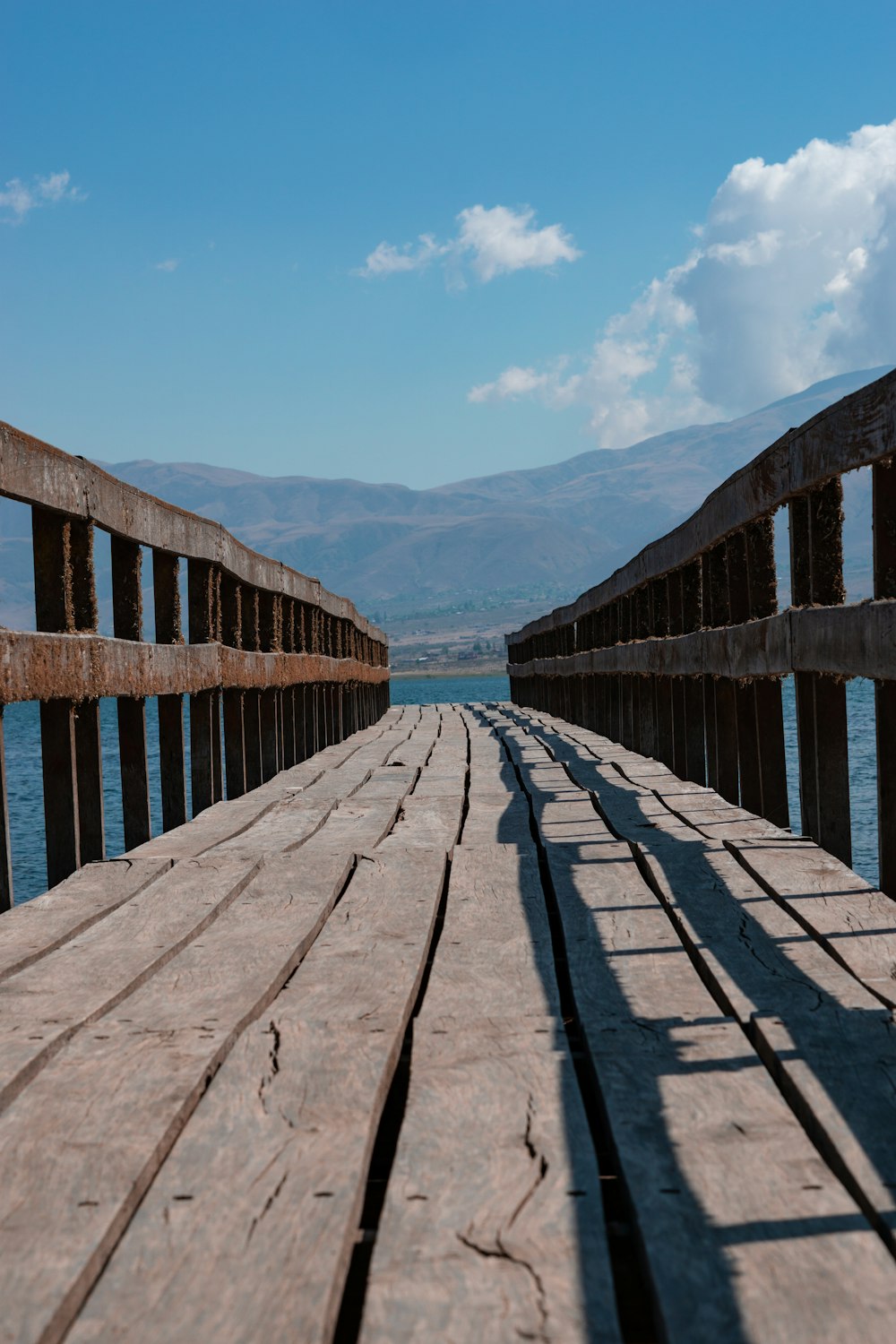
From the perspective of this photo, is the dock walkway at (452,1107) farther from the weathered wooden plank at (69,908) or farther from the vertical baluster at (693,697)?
the vertical baluster at (693,697)

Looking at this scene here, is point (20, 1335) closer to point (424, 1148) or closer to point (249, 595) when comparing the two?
point (424, 1148)

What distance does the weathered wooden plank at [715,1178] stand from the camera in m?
1.44

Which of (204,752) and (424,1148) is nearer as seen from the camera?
(424,1148)

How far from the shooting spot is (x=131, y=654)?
461 centimetres

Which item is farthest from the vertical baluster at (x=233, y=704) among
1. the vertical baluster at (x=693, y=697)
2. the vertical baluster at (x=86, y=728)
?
the vertical baluster at (x=693, y=697)

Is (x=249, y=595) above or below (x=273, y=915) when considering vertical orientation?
above

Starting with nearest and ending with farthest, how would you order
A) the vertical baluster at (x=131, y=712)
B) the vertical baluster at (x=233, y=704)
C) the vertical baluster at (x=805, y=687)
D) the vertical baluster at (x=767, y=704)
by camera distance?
1. the vertical baluster at (x=805, y=687)
2. the vertical baluster at (x=131, y=712)
3. the vertical baluster at (x=767, y=704)
4. the vertical baluster at (x=233, y=704)

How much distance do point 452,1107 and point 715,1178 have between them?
47 centimetres

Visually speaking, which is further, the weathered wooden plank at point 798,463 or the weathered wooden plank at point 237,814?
the weathered wooden plank at point 237,814

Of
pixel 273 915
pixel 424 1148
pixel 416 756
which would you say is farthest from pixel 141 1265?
pixel 416 756

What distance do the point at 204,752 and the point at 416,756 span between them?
3031 mm

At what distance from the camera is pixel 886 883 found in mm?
3621

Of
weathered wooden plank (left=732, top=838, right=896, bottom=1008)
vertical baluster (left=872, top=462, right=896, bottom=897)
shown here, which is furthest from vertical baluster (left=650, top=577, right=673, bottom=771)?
vertical baluster (left=872, top=462, right=896, bottom=897)

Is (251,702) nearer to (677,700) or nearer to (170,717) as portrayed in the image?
(170,717)
